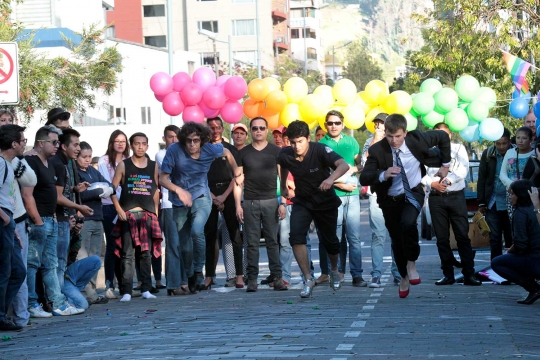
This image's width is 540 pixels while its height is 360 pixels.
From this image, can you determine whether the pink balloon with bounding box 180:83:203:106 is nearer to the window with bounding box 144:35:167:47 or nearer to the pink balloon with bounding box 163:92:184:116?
the pink balloon with bounding box 163:92:184:116

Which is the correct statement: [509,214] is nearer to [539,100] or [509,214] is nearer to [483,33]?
[539,100]

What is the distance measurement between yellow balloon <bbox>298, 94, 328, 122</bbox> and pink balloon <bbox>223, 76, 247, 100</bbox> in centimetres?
104

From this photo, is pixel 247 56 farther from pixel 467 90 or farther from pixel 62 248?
pixel 62 248

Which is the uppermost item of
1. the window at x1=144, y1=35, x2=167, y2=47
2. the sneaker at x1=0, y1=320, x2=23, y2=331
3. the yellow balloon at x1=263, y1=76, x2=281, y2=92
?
the window at x1=144, y1=35, x2=167, y2=47

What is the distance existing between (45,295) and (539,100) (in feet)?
24.8

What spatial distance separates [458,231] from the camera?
48.2ft

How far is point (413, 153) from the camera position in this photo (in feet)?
40.3

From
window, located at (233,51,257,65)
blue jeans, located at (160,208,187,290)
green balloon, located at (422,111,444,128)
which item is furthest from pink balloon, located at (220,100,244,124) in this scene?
window, located at (233,51,257,65)

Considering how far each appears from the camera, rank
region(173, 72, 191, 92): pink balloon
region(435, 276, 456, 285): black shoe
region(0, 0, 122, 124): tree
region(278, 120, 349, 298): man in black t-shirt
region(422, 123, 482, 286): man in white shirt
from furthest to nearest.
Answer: region(0, 0, 122, 124): tree < region(173, 72, 191, 92): pink balloon < region(422, 123, 482, 286): man in white shirt < region(435, 276, 456, 285): black shoe < region(278, 120, 349, 298): man in black t-shirt

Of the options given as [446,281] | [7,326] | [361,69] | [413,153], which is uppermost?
[361,69]

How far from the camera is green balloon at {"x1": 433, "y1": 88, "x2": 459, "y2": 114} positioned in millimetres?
16750

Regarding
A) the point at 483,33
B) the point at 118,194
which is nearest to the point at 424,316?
the point at 118,194

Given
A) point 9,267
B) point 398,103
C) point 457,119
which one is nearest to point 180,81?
point 398,103

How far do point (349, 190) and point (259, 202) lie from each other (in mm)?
1168
